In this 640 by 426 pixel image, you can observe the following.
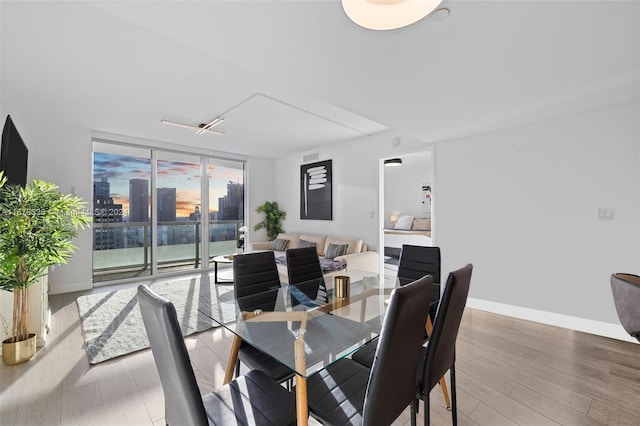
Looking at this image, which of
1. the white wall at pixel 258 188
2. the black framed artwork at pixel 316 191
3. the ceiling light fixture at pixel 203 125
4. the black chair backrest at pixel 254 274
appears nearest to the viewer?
the black chair backrest at pixel 254 274

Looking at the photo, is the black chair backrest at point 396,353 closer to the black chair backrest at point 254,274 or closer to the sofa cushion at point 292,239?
the black chair backrest at point 254,274

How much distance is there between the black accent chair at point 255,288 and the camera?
65.2 inches

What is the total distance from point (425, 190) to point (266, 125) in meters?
5.02

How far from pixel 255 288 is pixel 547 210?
3.47 meters

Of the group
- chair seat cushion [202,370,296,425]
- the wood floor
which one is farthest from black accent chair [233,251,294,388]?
the wood floor

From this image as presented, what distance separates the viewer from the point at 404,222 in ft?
25.1

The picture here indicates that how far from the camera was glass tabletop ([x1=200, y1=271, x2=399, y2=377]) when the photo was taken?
1.30 meters

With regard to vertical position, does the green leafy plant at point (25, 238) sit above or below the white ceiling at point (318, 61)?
below

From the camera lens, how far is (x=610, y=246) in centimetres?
292

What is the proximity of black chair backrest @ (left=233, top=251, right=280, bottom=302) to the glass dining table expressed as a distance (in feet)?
0.34

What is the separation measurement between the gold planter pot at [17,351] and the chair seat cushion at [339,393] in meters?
2.73

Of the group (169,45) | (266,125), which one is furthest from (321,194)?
(169,45)

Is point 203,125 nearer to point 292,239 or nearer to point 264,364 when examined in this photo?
point 292,239

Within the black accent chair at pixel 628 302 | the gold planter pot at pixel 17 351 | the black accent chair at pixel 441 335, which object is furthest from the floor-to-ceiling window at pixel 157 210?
the black accent chair at pixel 628 302
